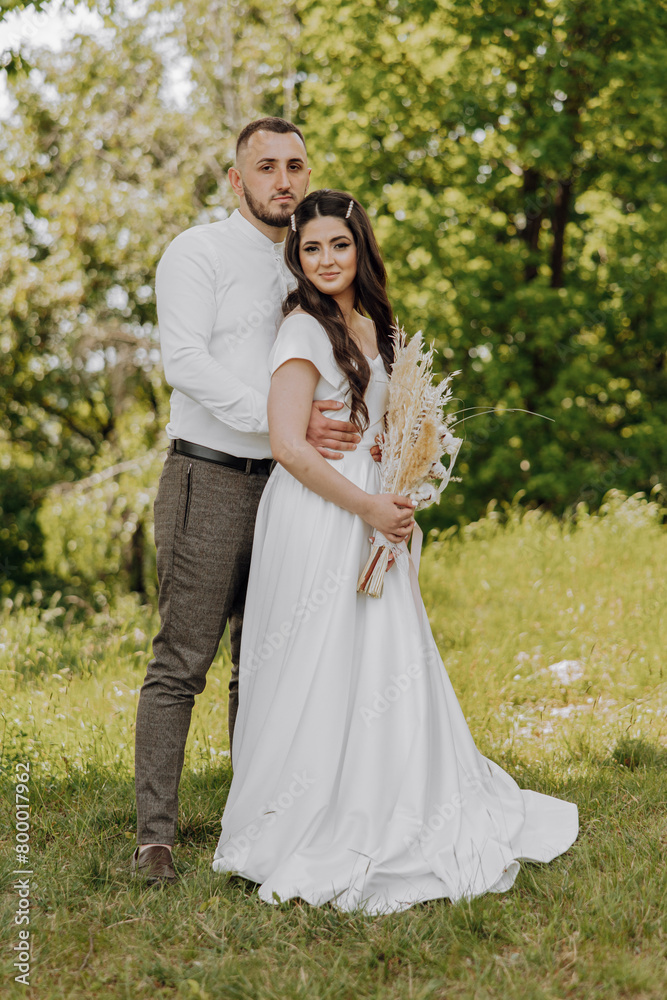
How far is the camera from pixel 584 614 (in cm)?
530

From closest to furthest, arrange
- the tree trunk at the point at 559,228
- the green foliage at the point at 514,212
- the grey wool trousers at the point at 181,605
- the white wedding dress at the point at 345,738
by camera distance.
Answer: the white wedding dress at the point at 345,738, the grey wool trousers at the point at 181,605, the green foliage at the point at 514,212, the tree trunk at the point at 559,228

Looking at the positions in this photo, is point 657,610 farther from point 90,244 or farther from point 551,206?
point 90,244

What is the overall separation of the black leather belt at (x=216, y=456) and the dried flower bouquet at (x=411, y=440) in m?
0.49

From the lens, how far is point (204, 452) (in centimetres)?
321

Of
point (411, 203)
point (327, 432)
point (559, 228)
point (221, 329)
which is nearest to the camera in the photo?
point (327, 432)

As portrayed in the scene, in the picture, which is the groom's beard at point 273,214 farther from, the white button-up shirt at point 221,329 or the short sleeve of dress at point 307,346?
the short sleeve of dress at point 307,346

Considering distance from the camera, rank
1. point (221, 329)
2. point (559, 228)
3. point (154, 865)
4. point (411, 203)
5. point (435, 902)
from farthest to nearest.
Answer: point (559, 228) → point (411, 203) → point (221, 329) → point (154, 865) → point (435, 902)

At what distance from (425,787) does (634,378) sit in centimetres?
1007

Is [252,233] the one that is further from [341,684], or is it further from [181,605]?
[341,684]

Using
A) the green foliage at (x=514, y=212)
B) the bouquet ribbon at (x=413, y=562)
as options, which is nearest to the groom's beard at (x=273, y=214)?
the bouquet ribbon at (x=413, y=562)

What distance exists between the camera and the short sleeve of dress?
3025mm

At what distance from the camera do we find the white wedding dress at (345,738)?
114 inches

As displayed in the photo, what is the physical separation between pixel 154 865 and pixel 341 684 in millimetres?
878

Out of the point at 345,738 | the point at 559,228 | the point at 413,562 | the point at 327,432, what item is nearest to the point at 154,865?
the point at 345,738
